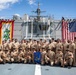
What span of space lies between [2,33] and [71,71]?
48.0 feet

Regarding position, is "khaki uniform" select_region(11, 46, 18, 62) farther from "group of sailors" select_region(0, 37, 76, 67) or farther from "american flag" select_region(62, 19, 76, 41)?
"american flag" select_region(62, 19, 76, 41)

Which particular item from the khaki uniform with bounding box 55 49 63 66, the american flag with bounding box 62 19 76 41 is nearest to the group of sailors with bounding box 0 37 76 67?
the khaki uniform with bounding box 55 49 63 66

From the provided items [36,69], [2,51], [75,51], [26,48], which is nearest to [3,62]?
[2,51]

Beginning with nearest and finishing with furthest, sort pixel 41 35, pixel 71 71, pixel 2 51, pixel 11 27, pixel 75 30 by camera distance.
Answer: pixel 71 71, pixel 2 51, pixel 75 30, pixel 11 27, pixel 41 35

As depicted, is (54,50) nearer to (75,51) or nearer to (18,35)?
(75,51)

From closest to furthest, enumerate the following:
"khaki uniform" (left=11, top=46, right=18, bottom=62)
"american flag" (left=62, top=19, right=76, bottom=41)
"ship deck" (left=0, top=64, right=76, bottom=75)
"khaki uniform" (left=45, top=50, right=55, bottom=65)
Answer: "ship deck" (left=0, top=64, right=76, bottom=75), "khaki uniform" (left=45, top=50, right=55, bottom=65), "khaki uniform" (left=11, top=46, right=18, bottom=62), "american flag" (left=62, top=19, right=76, bottom=41)

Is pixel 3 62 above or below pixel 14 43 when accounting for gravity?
below

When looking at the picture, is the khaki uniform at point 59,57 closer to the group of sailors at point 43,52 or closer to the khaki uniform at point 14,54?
the group of sailors at point 43,52

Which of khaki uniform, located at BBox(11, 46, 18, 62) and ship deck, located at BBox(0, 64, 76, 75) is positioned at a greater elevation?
khaki uniform, located at BBox(11, 46, 18, 62)

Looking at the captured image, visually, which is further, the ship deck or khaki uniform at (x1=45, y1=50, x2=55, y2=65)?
khaki uniform at (x1=45, y1=50, x2=55, y2=65)

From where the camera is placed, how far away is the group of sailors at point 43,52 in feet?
31.4

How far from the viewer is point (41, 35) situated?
Answer: 82.6 feet

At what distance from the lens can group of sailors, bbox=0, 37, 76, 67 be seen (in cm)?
959

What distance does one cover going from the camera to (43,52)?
1004 centimetres
